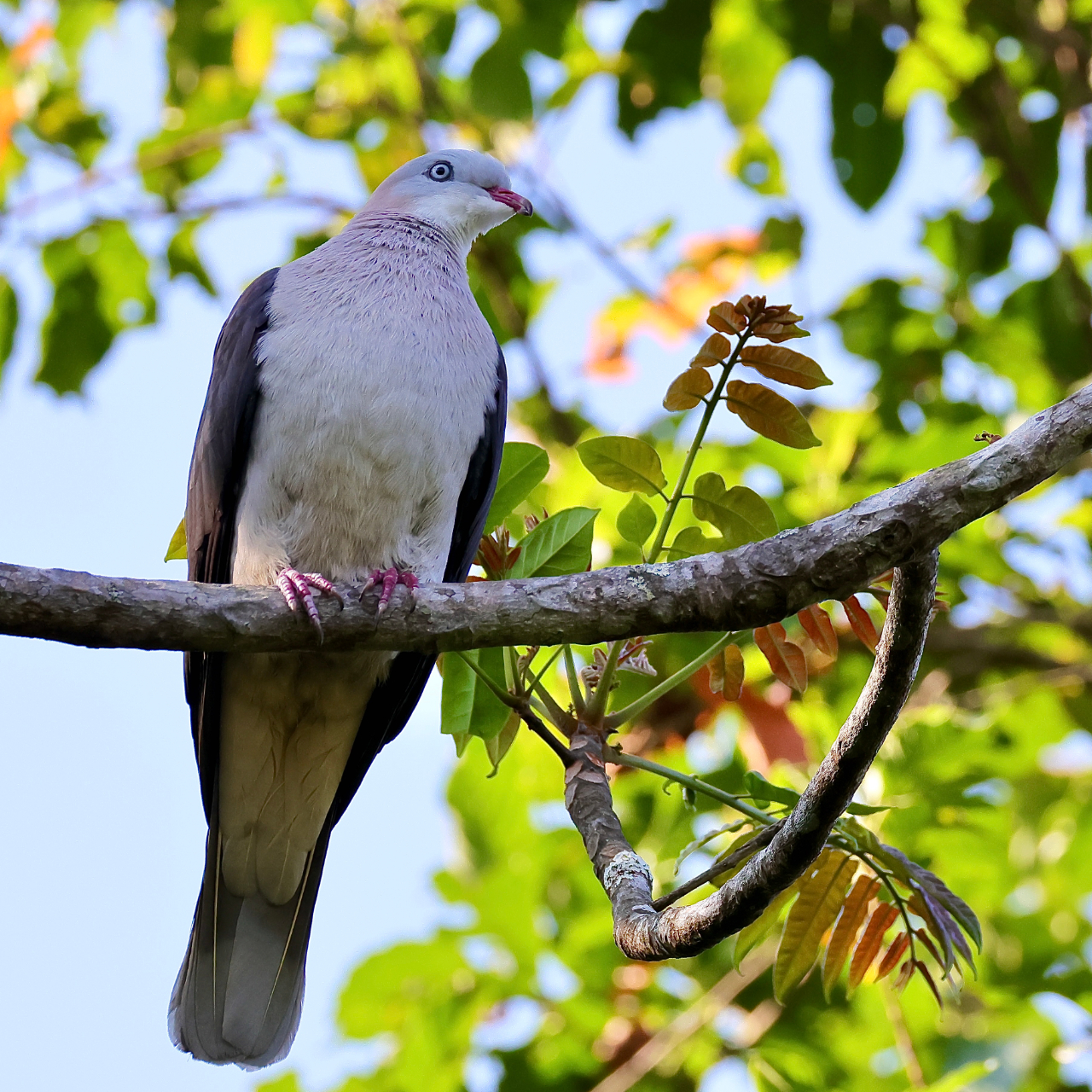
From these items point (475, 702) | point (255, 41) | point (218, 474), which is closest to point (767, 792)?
point (475, 702)

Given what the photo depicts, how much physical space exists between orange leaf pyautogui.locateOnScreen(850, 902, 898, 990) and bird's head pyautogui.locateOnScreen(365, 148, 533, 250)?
2.26 metres

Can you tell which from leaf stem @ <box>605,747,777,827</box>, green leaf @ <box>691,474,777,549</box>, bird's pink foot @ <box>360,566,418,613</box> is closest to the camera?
leaf stem @ <box>605,747,777,827</box>

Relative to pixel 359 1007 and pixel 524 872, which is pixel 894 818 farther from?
pixel 359 1007

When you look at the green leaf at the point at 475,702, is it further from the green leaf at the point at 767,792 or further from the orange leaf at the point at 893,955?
the orange leaf at the point at 893,955

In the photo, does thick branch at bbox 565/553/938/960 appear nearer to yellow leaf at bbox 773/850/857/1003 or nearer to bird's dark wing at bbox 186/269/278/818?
yellow leaf at bbox 773/850/857/1003

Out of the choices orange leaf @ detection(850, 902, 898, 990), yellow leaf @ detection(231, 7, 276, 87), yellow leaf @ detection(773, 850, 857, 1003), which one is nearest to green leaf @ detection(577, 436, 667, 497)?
yellow leaf @ detection(773, 850, 857, 1003)

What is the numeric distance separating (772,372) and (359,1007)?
246 centimetres

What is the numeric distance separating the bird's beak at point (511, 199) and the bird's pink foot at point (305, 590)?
70.6 inches

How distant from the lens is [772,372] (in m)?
2.44

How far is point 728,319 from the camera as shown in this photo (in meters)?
2.38

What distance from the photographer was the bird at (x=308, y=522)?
2996 mm

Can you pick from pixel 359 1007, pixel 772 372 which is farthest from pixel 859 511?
pixel 359 1007

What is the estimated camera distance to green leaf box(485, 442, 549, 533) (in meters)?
2.89

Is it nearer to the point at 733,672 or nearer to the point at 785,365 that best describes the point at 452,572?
the point at 733,672
